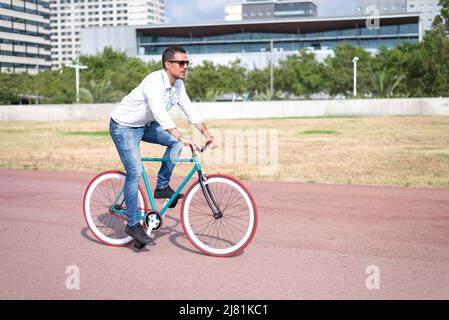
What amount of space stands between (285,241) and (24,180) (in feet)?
21.0

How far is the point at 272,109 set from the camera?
3875 cm

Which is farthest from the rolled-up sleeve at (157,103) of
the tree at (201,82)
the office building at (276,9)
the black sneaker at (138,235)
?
the office building at (276,9)

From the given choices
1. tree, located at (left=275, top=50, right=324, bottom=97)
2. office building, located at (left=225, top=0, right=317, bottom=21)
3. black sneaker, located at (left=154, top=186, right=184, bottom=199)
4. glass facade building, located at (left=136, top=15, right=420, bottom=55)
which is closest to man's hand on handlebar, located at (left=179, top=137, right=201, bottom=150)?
black sneaker, located at (left=154, top=186, right=184, bottom=199)

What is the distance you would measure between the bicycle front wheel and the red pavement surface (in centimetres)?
15

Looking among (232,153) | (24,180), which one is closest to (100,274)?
(24,180)

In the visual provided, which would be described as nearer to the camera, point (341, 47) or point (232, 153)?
point (232, 153)

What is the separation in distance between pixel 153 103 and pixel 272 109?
3412 cm

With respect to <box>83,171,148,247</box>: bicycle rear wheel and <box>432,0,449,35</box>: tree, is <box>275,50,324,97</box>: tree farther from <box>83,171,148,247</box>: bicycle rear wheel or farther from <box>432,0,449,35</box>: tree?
<box>83,171,148,247</box>: bicycle rear wheel

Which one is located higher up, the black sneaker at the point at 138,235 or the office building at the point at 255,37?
the office building at the point at 255,37

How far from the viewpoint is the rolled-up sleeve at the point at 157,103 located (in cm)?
498

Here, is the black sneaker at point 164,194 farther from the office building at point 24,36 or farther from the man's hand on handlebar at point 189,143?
the office building at point 24,36

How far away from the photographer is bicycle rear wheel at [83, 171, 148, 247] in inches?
221

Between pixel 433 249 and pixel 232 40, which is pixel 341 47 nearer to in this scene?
pixel 232 40

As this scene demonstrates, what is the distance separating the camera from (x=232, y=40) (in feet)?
311
